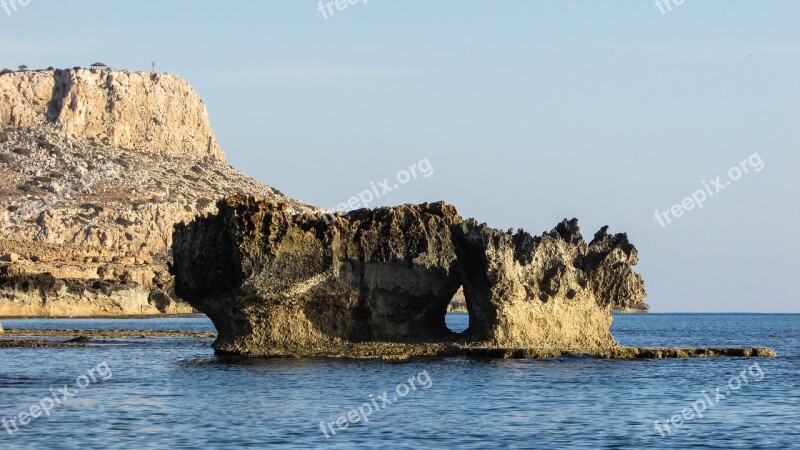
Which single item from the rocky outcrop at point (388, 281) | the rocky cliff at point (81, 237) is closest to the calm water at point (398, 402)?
the rocky outcrop at point (388, 281)

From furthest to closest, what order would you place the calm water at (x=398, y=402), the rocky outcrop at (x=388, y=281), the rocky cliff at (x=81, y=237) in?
the rocky cliff at (x=81, y=237) → the rocky outcrop at (x=388, y=281) → the calm water at (x=398, y=402)

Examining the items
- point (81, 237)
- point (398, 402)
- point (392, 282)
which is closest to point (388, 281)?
point (392, 282)

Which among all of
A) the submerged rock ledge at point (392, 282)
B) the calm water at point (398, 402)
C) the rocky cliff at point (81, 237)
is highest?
the rocky cliff at point (81, 237)

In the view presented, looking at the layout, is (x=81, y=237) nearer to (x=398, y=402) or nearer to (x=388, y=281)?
(x=388, y=281)

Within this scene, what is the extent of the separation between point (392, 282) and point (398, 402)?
14.9 metres

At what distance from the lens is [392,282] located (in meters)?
53.3

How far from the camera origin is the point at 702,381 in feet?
152

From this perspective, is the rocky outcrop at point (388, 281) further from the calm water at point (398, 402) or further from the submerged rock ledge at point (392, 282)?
the calm water at point (398, 402)

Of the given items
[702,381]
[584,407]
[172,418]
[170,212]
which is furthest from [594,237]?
[170,212]

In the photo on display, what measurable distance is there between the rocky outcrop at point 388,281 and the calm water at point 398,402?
6.27 feet

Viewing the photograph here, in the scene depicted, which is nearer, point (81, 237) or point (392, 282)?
point (392, 282)

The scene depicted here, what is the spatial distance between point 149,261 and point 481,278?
116154mm

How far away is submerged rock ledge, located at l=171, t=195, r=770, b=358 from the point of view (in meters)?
51.2

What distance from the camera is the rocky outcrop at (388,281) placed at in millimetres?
51250
